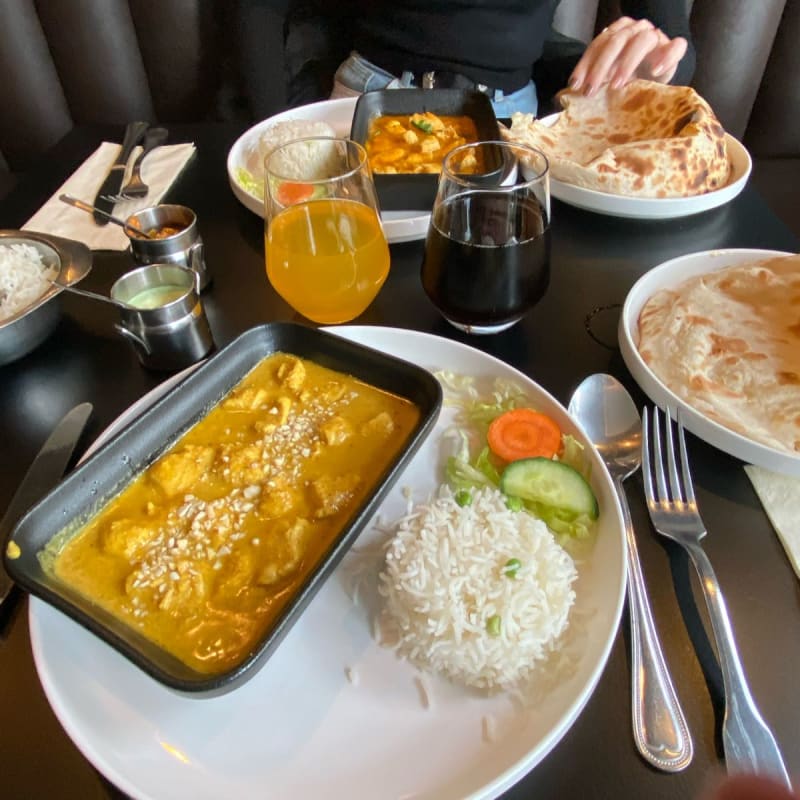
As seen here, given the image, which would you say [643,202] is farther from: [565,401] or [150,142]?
[150,142]

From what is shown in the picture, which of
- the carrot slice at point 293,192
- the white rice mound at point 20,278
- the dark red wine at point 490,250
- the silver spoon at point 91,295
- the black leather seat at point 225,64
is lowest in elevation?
the black leather seat at point 225,64

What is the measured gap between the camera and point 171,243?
169 cm

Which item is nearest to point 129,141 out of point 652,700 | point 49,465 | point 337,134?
point 337,134

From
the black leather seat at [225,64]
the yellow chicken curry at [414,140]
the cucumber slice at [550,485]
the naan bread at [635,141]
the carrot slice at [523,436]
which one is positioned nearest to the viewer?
the cucumber slice at [550,485]

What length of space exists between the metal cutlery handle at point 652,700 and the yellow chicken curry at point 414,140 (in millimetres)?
1562

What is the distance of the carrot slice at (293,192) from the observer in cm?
145

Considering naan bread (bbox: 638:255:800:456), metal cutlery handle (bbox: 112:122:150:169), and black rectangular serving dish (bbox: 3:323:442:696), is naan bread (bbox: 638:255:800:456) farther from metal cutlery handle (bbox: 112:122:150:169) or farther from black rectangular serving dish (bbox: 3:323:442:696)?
metal cutlery handle (bbox: 112:122:150:169)

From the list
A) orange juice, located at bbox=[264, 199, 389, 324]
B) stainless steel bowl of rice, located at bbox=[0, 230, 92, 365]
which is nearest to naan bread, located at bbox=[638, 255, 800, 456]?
orange juice, located at bbox=[264, 199, 389, 324]

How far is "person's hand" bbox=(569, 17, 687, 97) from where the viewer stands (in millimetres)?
2400

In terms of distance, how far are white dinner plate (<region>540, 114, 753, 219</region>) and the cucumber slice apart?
3.63 feet

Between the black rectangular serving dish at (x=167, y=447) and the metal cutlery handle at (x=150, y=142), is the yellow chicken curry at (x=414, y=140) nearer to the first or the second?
the metal cutlery handle at (x=150, y=142)

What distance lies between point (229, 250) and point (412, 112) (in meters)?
0.95

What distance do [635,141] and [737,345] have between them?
1060 mm

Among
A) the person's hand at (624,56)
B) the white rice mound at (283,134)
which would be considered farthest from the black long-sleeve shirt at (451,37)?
the white rice mound at (283,134)
